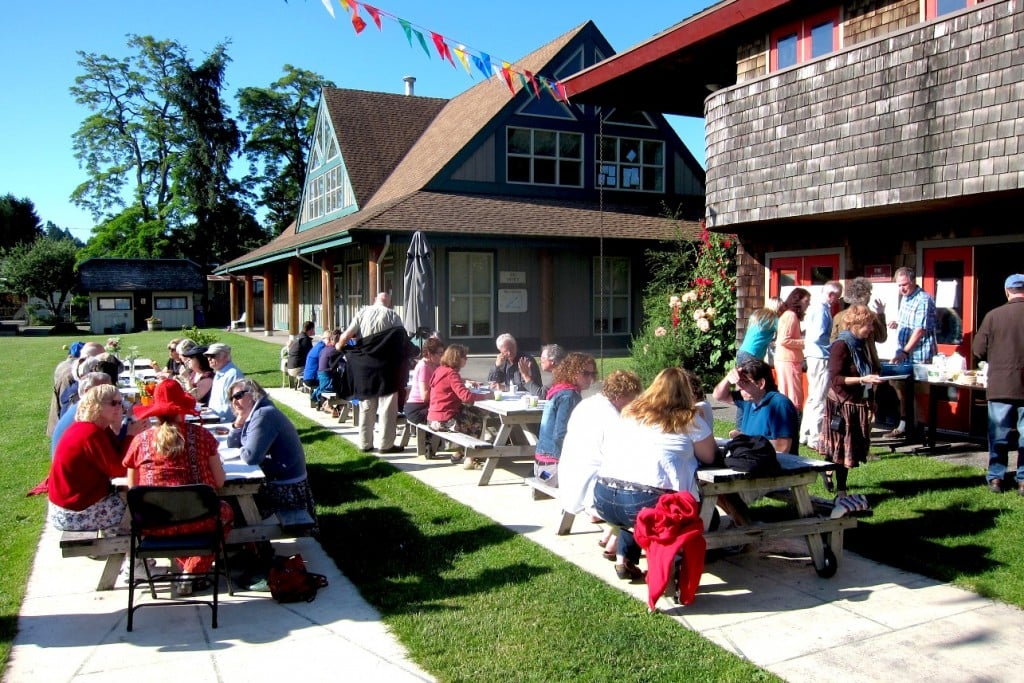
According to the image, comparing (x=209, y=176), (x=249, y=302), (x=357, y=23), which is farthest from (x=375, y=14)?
(x=209, y=176)

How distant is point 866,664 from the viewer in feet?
12.7

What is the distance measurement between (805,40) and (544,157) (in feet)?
40.3

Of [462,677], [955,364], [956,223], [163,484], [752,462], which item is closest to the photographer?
[462,677]

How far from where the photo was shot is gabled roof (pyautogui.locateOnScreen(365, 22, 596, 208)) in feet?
70.8

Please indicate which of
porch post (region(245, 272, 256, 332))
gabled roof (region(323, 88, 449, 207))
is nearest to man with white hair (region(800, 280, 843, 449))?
gabled roof (region(323, 88, 449, 207))

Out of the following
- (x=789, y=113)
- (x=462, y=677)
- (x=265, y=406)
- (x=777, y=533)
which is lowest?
(x=462, y=677)

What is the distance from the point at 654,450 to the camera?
15.3ft

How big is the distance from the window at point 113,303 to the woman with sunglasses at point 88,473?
45.9 metres

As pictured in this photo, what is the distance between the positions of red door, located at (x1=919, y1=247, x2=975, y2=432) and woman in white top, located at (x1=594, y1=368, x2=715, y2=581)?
18.6ft

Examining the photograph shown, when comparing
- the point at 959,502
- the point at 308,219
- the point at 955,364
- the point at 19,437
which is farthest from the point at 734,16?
the point at 308,219

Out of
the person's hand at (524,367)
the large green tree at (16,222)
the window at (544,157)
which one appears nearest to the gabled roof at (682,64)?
the person's hand at (524,367)

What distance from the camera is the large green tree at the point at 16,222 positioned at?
6762 centimetres

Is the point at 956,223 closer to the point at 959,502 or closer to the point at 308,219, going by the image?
the point at 959,502

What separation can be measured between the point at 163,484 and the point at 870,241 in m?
8.72
